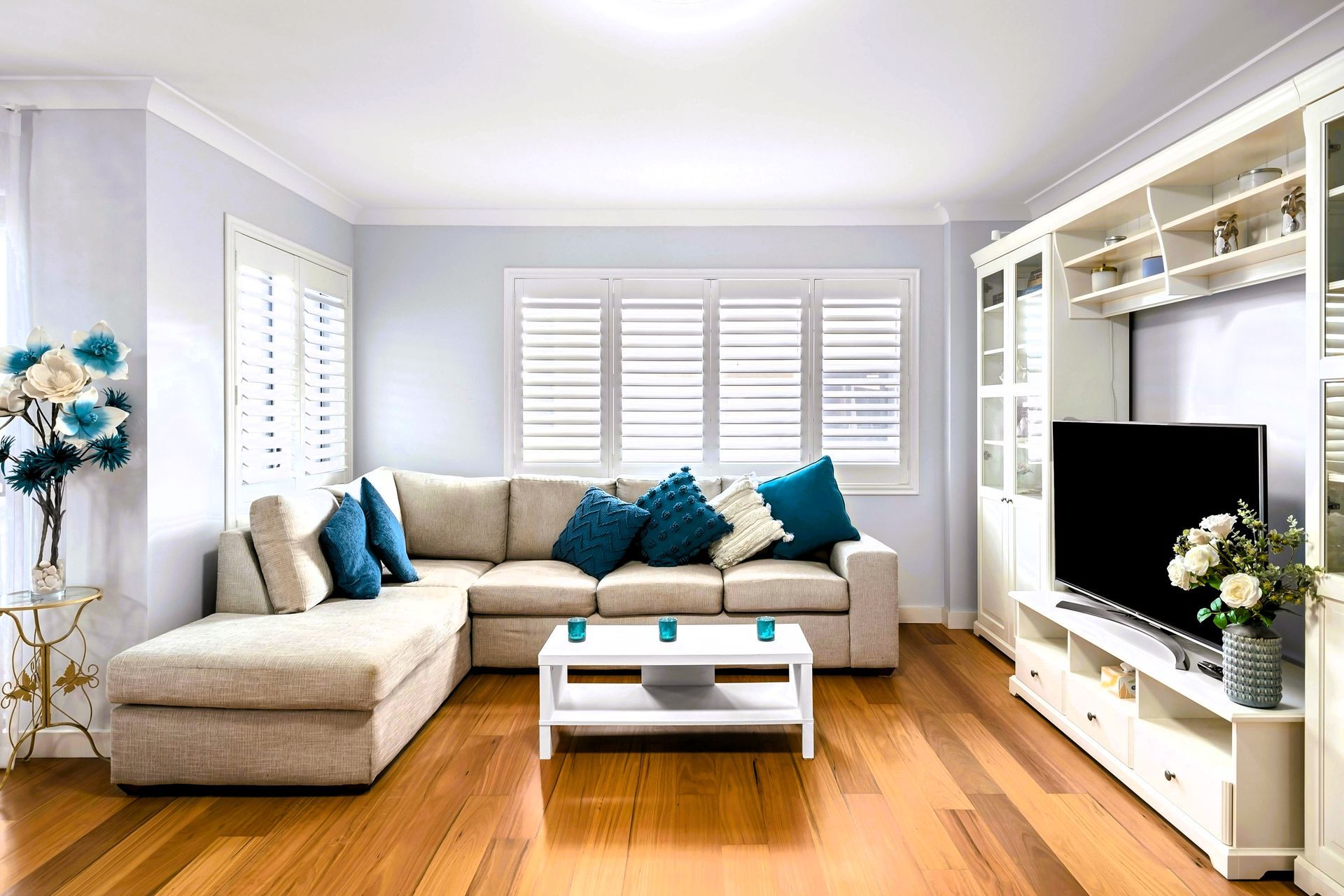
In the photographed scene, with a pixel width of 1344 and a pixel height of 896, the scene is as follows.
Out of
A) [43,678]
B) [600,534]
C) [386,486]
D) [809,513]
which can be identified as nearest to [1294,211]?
[809,513]

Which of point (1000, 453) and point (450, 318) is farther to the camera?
point (450, 318)

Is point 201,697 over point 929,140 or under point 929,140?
under

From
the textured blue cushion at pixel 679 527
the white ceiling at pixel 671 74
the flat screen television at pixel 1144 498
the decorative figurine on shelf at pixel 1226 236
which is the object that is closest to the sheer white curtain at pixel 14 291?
the white ceiling at pixel 671 74

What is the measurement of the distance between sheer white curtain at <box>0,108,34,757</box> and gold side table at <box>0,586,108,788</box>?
0.28 ft

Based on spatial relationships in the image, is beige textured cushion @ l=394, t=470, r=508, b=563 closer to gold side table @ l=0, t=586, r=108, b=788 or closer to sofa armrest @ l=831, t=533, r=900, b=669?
gold side table @ l=0, t=586, r=108, b=788

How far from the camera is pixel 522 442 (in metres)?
4.80

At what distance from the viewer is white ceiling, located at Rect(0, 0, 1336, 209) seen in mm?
2365

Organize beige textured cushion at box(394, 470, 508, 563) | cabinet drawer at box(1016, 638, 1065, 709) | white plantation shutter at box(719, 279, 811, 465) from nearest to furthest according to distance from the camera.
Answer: cabinet drawer at box(1016, 638, 1065, 709) < beige textured cushion at box(394, 470, 508, 563) < white plantation shutter at box(719, 279, 811, 465)

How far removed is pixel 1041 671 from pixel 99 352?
378cm

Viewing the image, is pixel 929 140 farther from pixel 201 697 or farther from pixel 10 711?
pixel 10 711

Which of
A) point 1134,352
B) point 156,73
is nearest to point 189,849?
point 156,73

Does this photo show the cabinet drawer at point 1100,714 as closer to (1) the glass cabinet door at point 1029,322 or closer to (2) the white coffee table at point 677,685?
(2) the white coffee table at point 677,685

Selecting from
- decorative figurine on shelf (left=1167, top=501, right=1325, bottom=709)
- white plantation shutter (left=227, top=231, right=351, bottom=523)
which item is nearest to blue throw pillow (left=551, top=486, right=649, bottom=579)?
white plantation shutter (left=227, top=231, right=351, bottom=523)

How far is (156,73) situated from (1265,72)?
12.8ft
